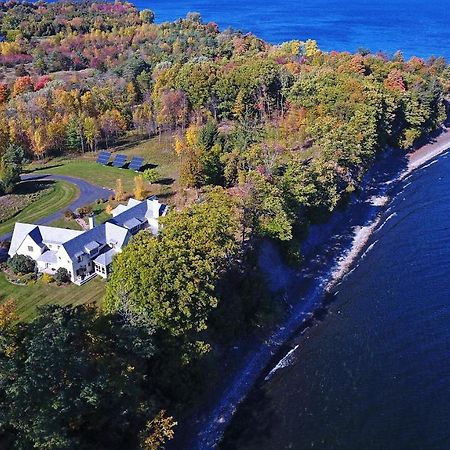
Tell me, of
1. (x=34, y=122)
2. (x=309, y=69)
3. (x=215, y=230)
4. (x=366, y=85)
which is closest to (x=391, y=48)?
(x=309, y=69)

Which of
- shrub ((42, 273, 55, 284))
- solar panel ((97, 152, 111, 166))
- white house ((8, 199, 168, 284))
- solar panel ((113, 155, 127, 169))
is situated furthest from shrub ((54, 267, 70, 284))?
solar panel ((97, 152, 111, 166))

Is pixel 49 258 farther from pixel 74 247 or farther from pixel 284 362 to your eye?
pixel 284 362

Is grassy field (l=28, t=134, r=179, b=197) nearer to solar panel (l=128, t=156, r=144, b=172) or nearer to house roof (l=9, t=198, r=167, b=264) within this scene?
solar panel (l=128, t=156, r=144, b=172)

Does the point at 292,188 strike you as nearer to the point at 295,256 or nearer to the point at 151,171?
the point at 295,256

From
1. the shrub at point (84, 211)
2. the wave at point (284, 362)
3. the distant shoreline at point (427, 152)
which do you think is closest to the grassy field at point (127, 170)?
the shrub at point (84, 211)

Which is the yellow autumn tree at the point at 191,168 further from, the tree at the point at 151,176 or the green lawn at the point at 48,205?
the green lawn at the point at 48,205

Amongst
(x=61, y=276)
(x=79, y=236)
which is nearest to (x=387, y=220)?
(x=79, y=236)
